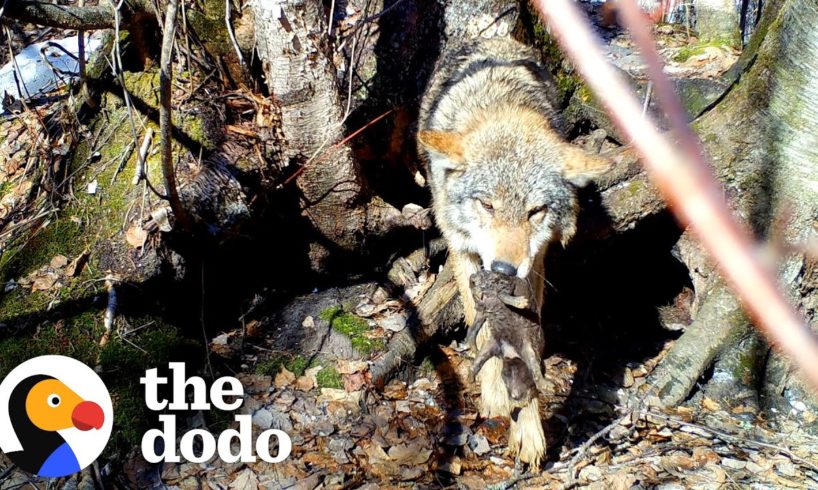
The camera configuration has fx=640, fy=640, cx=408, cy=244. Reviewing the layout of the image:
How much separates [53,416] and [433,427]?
2309mm

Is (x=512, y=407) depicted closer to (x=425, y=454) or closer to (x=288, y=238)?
(x=425, y=454)

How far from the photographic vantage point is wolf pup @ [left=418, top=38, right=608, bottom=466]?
3.85m

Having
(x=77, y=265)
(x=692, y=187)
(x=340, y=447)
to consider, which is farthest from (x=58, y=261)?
(x=692, y=187)

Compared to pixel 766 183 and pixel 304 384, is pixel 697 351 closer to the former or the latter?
pixel 766 183

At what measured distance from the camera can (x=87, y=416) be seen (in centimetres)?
381

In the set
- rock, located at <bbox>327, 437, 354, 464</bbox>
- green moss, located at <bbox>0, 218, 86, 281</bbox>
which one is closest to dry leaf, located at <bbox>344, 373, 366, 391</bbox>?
rock, located at <bbox>327, 437, 354, 464</bbox>

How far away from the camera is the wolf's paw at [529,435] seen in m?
3.82

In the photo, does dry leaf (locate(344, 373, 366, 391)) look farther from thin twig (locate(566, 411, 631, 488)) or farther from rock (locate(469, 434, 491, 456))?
thin twig (locate(566, 411, 631, 488))

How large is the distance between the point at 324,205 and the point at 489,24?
2276mm

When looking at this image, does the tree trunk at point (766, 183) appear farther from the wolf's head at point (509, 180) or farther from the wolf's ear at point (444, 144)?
the wolf's ear at point (444, 144)

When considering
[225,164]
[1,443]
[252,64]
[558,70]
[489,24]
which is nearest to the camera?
[1,443]

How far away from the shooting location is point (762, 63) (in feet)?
14.5

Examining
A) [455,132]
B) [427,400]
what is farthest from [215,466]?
[455,132]

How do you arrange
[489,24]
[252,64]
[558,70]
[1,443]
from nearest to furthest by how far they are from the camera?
[1,443] → [252,64] → [489,24] → [558,70]
